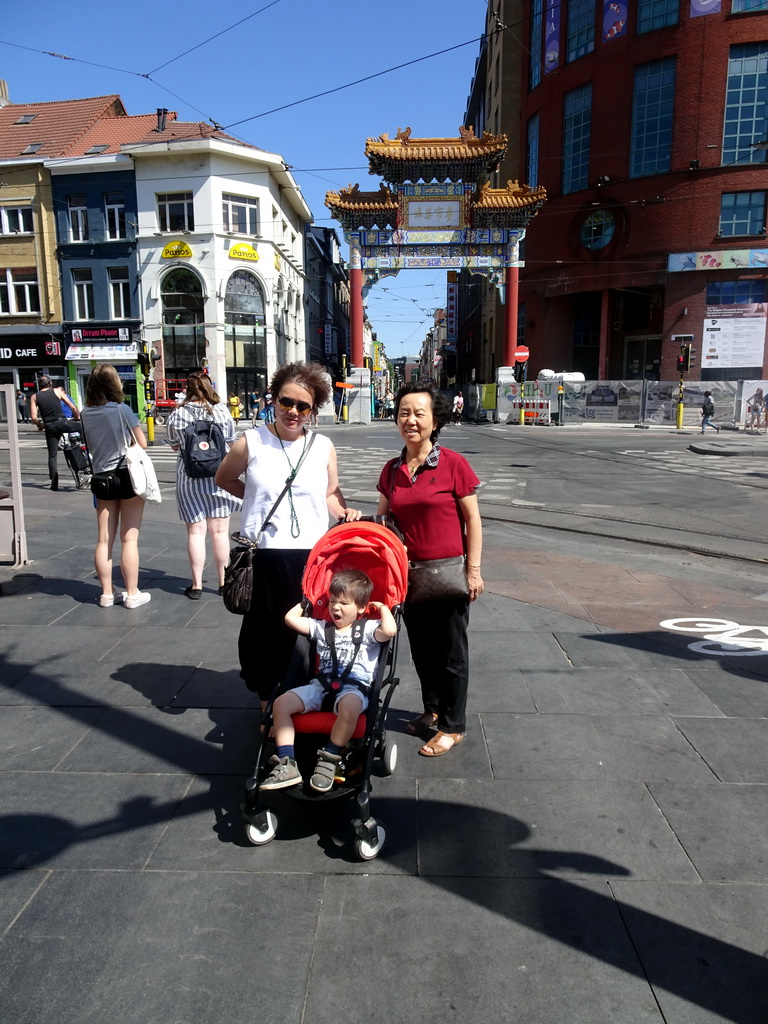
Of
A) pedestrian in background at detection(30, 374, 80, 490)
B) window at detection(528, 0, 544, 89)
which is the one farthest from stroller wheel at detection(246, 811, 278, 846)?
window at detection(528, 0, 544, 89)

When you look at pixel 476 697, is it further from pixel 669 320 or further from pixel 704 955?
pixel 669 320

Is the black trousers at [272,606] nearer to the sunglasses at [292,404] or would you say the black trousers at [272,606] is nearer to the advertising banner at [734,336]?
the sunglasses at [292,404]

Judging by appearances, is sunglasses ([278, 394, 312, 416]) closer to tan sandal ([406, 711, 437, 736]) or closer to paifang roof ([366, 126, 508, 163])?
tan sandal ([406, 711, 437, 736])

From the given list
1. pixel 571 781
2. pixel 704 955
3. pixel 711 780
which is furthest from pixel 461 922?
pixel 711 780

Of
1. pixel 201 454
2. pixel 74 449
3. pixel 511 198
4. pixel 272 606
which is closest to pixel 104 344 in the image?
pixel 511 198

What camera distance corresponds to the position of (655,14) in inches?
1282

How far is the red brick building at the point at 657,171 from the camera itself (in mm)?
31891

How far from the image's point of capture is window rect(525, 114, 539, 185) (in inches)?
1540

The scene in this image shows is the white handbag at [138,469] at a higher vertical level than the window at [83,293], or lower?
lower

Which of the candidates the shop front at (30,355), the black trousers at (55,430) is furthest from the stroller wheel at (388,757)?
the shop front at (30,355)

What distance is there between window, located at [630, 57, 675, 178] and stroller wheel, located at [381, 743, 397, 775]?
122 feet

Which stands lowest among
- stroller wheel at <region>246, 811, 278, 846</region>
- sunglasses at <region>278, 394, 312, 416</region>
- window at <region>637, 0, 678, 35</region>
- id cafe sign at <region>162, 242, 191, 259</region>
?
stroller wheel at <region>246, 811, 278, 846</region>

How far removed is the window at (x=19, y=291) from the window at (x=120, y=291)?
12.9 ft

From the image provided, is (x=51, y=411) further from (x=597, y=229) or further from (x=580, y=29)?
(x=580, y=29)
